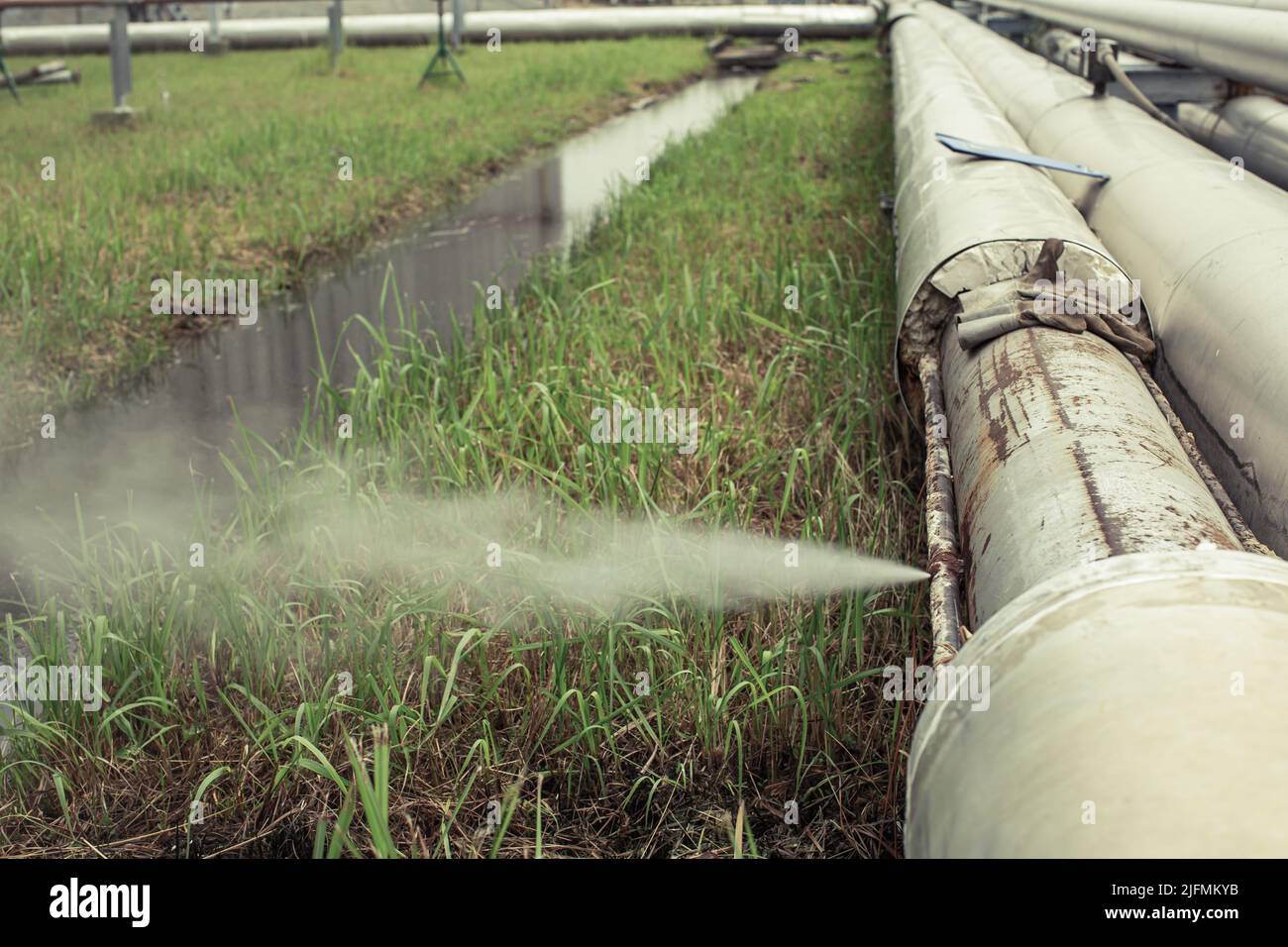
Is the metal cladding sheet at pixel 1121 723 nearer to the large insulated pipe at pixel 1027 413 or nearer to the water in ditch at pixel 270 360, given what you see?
the large insulated pipe at pixel 1027 413

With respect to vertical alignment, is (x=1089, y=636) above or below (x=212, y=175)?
below

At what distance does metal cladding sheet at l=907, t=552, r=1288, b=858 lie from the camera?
3.06 ft

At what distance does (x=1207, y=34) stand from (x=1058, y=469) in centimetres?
238

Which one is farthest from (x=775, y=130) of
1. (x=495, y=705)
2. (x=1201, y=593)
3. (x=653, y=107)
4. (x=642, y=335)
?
(x=1201, y=593)

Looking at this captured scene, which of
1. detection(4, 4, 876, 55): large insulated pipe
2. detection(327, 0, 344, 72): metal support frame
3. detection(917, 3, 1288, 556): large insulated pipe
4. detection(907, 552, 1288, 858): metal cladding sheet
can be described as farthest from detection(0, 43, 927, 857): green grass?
detection(4, 4, 876, 55): large insulated pipe

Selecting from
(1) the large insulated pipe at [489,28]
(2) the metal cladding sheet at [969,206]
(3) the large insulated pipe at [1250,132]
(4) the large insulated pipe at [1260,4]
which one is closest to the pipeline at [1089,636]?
(2) the metal cladding sheet at [969,206]

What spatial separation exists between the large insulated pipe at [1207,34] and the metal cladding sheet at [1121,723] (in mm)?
2268

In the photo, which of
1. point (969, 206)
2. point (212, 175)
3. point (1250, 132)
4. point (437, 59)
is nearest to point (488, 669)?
point (969, 206)

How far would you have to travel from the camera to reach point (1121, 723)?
102cm

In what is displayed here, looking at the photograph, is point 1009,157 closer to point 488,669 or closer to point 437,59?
point 488,669

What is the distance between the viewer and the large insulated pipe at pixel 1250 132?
355 centimetres

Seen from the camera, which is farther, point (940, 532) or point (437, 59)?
point (437, 59)
